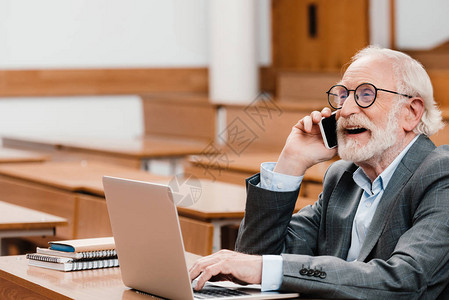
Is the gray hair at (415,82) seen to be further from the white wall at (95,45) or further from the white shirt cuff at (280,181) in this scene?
the white wall at (95,45)

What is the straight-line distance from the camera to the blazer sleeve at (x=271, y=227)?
2.14 m

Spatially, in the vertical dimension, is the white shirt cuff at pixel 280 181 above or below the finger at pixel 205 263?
above

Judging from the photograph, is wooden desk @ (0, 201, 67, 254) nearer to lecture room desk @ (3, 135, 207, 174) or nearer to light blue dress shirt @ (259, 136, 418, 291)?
light blue dress shirt @ (259, 136, 418, 291)

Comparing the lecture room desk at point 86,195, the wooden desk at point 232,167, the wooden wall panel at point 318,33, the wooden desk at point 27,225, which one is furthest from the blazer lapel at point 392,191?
the wooden wall panel at point 318,33

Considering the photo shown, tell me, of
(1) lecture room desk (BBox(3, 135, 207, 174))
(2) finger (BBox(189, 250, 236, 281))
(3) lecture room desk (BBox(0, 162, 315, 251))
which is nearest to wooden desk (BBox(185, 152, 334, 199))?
(3) lecture room desk (BBox(0, 162, 315, 251))

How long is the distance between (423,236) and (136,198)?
0.64 m

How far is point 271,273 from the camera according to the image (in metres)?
1.85

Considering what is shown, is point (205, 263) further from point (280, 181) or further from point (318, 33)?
point (318, 33)

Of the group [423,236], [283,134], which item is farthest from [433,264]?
[283,134]

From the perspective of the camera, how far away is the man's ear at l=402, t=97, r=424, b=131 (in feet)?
6.87

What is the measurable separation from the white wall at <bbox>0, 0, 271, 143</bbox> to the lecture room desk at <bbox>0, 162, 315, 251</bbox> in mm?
4289

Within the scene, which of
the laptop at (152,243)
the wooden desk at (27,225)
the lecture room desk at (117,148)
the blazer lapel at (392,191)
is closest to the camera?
the laptop at (152,243)

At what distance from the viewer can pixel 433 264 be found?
182 centimetres

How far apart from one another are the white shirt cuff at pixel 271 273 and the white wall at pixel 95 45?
7.86 metres
